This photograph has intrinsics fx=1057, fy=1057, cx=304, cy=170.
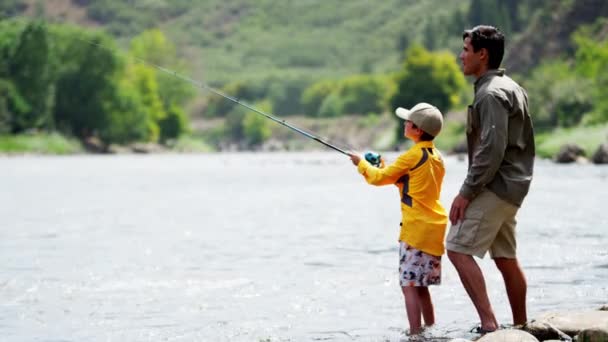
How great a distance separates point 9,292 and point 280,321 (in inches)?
138

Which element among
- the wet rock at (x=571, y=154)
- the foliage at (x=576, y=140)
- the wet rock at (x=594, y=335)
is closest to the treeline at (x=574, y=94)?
the foliage at (x=576, y=140)

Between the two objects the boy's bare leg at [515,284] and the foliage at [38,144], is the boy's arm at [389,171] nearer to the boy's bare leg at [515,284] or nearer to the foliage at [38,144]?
the boy's bare leg at [515,284]

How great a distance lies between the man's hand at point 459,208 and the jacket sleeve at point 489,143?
0.09 meters

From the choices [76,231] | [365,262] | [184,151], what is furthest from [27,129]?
[365,262]

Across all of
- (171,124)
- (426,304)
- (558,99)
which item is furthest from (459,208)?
(171,124)

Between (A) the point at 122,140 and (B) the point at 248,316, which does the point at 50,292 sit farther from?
(A) the point at 122,140

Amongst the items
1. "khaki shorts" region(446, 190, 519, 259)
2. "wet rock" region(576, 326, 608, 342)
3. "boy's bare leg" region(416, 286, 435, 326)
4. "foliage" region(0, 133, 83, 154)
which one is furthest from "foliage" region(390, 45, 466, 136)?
"wet rock" region(576, 326, 608, 342)

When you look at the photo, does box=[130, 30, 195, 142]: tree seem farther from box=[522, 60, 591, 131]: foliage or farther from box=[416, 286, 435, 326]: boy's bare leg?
box=[416, 286, 435, 326]: boy's bare leg

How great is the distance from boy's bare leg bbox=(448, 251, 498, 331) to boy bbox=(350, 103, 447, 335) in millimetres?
220

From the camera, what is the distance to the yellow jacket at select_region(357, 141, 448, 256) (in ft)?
26.5

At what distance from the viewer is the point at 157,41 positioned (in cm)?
15025

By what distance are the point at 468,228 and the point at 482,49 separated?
1.33m

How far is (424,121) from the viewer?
812 centimetres

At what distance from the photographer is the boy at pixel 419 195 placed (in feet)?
26.5
